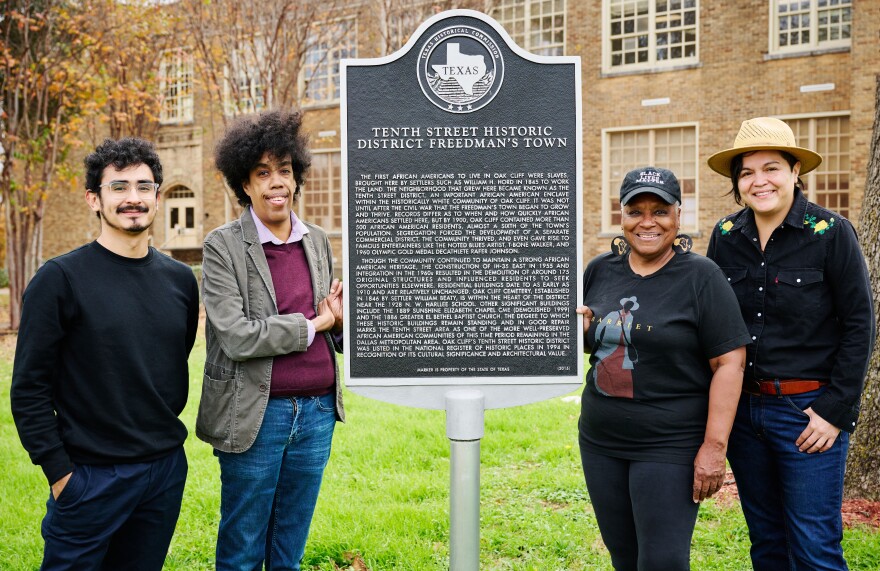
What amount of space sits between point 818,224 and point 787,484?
1096mm

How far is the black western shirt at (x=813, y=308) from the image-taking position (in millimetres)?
3131

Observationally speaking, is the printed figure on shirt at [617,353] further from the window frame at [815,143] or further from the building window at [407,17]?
the window frame at [815,143]

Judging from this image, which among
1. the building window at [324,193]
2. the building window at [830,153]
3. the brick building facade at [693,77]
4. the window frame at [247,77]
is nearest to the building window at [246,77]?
the window frame at [247,77]

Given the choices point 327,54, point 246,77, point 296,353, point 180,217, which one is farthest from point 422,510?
point 180,217

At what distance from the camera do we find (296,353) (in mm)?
3420

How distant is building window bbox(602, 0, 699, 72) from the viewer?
20.1 metres

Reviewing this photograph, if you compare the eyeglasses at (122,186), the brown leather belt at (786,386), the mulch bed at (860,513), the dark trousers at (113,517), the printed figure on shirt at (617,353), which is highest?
the eyeglasses at (122,186)

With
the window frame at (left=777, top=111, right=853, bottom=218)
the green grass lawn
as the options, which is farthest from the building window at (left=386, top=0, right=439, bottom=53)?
the green grass lawn

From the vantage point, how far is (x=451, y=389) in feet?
11.3

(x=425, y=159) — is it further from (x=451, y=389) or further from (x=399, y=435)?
(x=399, y=435)

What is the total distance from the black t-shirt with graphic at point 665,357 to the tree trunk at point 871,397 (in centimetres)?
240

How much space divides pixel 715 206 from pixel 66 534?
1883 centimetres

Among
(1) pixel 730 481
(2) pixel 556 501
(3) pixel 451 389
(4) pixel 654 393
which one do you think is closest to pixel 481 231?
(3) pixel 451 389

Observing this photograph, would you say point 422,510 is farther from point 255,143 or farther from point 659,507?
point 255,143
